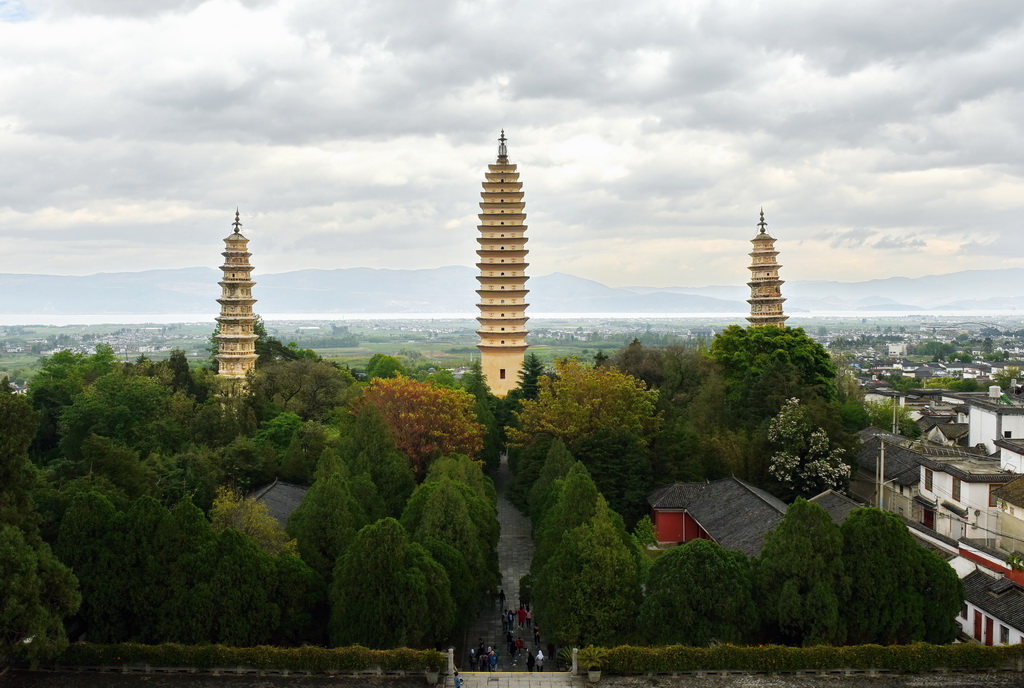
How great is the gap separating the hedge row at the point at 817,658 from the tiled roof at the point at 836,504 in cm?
623

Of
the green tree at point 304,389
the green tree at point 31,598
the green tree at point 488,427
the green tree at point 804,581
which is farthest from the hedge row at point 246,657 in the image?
the green tree at point 304,389

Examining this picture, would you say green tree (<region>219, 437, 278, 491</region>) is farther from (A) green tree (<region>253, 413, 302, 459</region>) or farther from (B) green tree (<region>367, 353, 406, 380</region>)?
(B) green tree (<region>367, 353, 406, 380</region>)

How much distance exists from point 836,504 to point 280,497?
50.9 feet

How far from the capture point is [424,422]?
1199 inches

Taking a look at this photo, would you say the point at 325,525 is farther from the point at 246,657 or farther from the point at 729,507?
the point at 729,507

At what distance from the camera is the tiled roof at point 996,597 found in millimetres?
18641

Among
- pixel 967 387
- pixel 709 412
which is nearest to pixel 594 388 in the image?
pixel 709 412

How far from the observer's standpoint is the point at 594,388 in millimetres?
30922

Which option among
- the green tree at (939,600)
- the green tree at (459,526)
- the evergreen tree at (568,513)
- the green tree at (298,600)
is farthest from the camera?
the evergreen tree at (568,513)

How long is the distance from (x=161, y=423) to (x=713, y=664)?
2072 centimetres

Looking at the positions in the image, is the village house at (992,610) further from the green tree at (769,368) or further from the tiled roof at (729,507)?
the green tree at (769,368)

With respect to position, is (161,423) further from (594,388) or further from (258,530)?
(594,388)

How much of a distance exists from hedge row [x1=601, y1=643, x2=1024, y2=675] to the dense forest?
470 millimetres

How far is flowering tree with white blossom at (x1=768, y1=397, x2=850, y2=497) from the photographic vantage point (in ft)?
88.7
